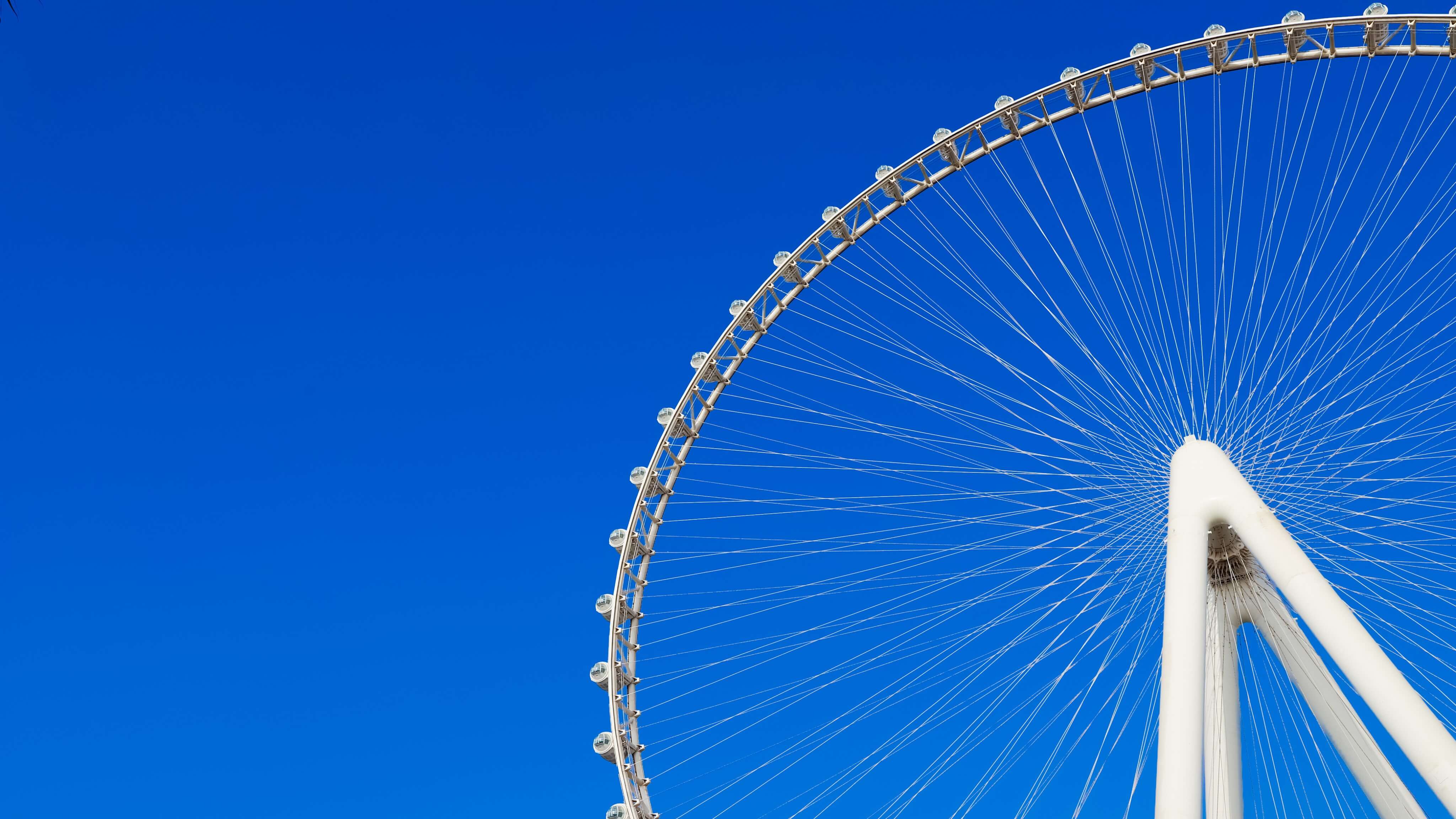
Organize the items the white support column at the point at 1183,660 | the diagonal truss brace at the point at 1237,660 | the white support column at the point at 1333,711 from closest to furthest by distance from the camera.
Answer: the diagonal truss brace at the point at 1237,660 → the white support column at the point at 1183,660 → the white support column at the point at 1333,711

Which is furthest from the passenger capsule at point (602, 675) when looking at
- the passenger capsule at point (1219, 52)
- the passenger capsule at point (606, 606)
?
the passenger capsule at point (1219, 52)

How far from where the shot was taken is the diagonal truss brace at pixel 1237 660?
15.7 m

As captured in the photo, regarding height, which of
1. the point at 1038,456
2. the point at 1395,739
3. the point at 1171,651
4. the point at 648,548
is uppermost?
the point at 648,548

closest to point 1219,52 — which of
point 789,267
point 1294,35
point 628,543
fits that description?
point 1294,35

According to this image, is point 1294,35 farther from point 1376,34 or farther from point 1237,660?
point 1237,660

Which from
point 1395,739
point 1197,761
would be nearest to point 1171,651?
point 1197,761

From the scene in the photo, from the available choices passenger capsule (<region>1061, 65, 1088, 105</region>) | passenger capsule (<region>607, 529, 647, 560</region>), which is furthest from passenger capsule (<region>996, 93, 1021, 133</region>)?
passenger capsule (<region>607, 529, 647, 560</region>)

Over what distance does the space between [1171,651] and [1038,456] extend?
161 inches

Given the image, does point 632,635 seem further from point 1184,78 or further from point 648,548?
point 1184,78

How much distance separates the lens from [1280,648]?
1941cm

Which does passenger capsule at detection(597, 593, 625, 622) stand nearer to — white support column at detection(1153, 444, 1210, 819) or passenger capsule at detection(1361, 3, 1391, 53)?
white support column at detection(1153, 444, 1210, 819)

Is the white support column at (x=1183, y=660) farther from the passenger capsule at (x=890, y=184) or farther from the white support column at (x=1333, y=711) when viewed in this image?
the passenger capsule at (x=890, y=184)

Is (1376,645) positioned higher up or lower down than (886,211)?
lower down

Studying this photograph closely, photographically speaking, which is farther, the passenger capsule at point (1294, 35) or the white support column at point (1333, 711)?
the passenger capsule at point (1294, 35)
